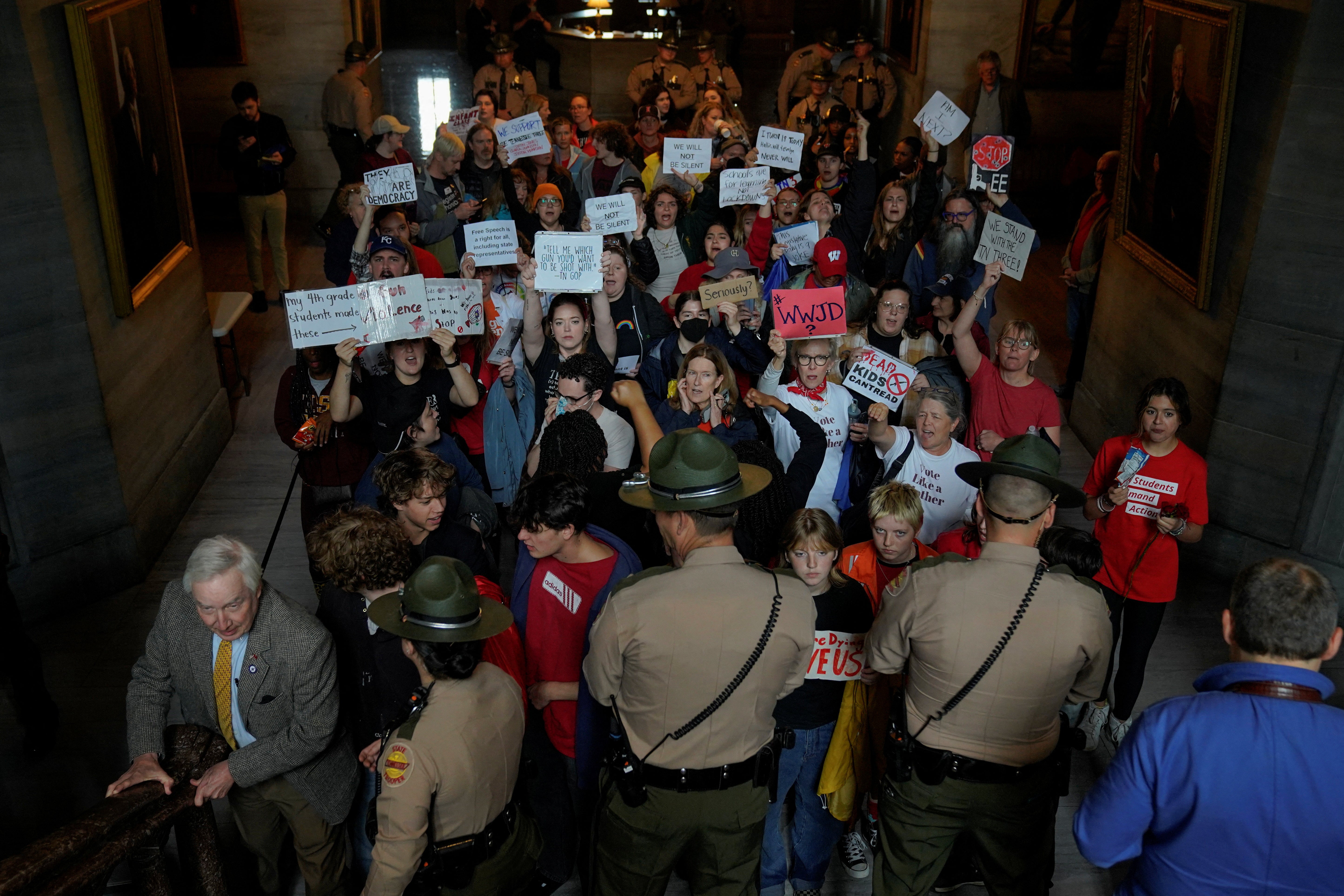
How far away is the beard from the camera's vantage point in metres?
7.57

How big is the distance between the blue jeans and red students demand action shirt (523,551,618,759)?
0.87 m

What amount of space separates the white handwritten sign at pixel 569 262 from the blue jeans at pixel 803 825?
3136mm

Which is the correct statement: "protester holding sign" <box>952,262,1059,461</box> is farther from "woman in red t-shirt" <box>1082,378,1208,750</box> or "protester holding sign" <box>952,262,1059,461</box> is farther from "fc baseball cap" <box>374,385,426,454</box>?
"fc baseball cap" <box>374,385,426,454</box>

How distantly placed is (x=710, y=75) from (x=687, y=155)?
218 inches

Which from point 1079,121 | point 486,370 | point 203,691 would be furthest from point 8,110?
point 1079,121

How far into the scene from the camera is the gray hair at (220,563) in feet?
11.3

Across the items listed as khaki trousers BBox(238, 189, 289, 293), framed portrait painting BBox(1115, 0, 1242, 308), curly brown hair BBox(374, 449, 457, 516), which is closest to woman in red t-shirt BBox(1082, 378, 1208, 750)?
framed portrait painting BBox(1115, 0, 1242, 308)

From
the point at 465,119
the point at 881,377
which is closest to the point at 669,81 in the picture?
the point at 465,119

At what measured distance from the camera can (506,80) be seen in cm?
1352

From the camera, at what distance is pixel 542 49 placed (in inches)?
730

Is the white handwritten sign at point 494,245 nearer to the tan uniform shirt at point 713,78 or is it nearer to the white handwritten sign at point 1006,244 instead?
the white handwritten sign at point 1006,244

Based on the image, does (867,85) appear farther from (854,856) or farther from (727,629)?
(727,629)

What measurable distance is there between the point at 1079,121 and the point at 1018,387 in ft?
34.2

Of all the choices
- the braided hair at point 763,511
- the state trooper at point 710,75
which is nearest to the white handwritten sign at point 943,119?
the braided hair at point 763,511
